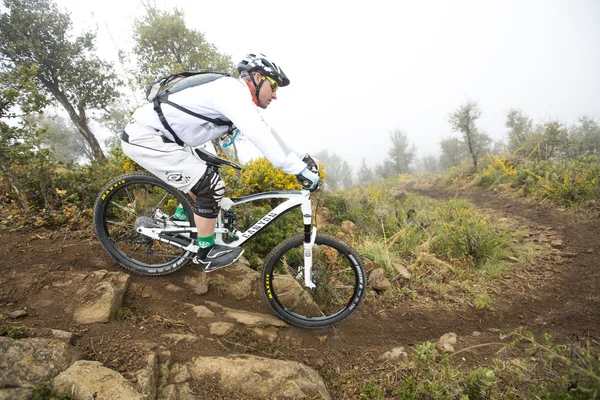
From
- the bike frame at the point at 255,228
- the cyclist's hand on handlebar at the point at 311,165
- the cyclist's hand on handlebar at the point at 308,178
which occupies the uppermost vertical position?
the cyclist's hand on handlebar at the point at 311,165

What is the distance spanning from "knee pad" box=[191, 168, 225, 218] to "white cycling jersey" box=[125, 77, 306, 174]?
0.41 meters

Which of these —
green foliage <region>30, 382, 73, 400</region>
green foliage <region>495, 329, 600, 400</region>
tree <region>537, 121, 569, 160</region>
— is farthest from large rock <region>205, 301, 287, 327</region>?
tree <region>537, 121, 569, 160</region>

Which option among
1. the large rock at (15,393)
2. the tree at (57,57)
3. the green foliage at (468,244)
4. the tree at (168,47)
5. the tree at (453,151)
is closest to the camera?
the large rock at (15,393)

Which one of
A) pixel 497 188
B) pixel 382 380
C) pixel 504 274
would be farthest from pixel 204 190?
pixel 497 188

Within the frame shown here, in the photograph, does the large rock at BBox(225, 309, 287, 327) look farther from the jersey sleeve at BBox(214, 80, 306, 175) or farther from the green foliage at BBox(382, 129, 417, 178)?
the green foliage at BBox(382, 129, 417, 178)

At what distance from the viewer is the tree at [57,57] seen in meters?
13.5

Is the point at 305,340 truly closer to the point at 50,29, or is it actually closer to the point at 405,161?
the point at 50,29

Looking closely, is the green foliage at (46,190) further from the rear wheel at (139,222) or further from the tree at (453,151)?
the tree at (453,151)

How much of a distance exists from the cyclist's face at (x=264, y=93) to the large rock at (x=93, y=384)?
2843 mm

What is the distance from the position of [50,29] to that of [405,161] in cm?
4671

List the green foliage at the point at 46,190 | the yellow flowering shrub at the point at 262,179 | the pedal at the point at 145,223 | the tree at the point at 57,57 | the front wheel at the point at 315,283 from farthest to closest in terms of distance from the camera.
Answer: the tree at the point at 57,57 < the yellow flowering shrub at the point at 262,179 < the green foliage at the point at 46,190 < the pedal at the point at 145,223 < the front wheel at the point at 315,283

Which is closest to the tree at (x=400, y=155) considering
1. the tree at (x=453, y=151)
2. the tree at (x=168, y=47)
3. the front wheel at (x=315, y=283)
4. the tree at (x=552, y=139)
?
the tree at (x=453, y=151)

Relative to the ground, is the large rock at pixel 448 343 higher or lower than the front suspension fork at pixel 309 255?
lower

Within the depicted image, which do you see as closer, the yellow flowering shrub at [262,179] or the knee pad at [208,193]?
the knee pad at [208,193]
